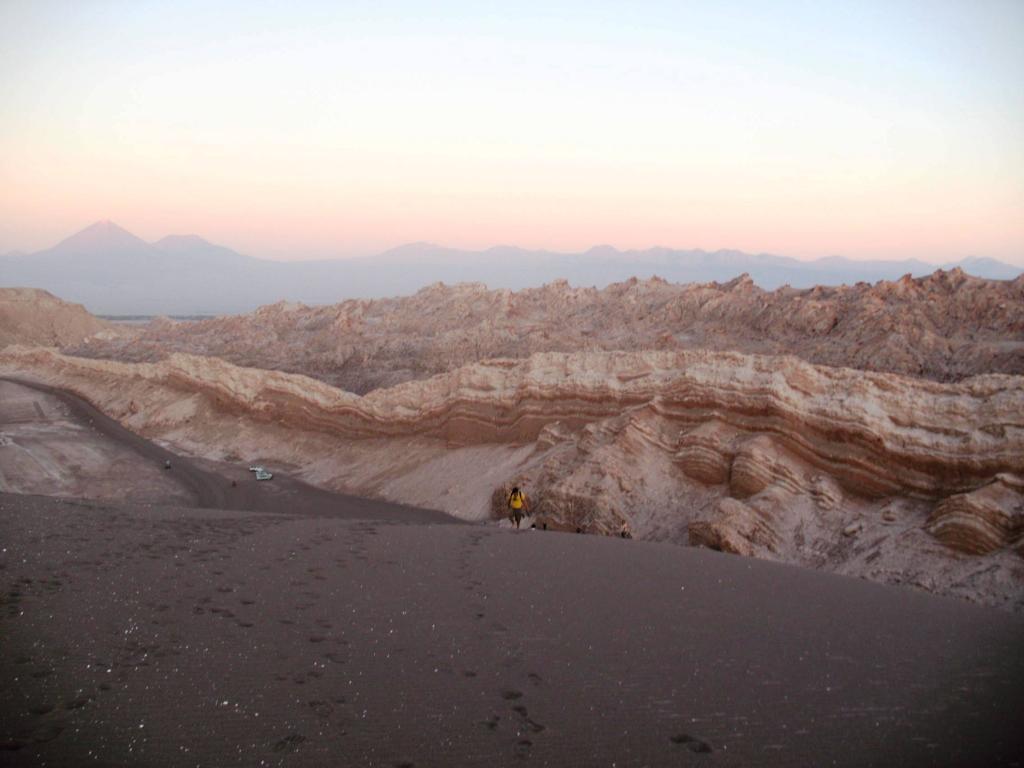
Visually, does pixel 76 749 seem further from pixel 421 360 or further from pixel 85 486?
pixel 421 360

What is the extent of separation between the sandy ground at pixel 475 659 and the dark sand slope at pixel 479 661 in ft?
0.07

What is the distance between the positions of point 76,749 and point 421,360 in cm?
2588

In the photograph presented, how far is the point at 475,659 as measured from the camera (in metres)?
5.89

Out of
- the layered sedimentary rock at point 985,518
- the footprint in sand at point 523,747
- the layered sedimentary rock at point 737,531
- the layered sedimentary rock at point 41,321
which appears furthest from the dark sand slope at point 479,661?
the layered sedimentary rock at point 41,321

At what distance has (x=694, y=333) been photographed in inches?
960

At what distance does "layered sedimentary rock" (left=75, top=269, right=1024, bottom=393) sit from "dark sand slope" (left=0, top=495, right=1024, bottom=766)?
1142 centimetres

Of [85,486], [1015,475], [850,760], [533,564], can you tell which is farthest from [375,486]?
[850,760]

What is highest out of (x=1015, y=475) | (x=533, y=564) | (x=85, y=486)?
(x=1015, y=475)

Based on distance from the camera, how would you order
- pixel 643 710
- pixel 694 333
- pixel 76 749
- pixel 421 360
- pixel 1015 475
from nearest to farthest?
pixel 76 749 → pixel 643 710 → pixel 1015 475 → pixel 694 333 → pixel 421 360

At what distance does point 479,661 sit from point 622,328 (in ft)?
75.6

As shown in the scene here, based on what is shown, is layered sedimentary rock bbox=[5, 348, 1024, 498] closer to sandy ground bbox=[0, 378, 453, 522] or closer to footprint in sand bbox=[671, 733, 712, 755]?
sandy ground bbox=[0, 378, 453, 522]

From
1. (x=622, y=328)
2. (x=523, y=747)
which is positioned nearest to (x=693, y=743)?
(x=523, y=747)

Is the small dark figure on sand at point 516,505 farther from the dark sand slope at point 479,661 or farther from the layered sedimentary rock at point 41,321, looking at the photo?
the layered sedimentary rock at point 41,321

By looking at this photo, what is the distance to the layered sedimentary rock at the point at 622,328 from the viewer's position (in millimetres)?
17891
